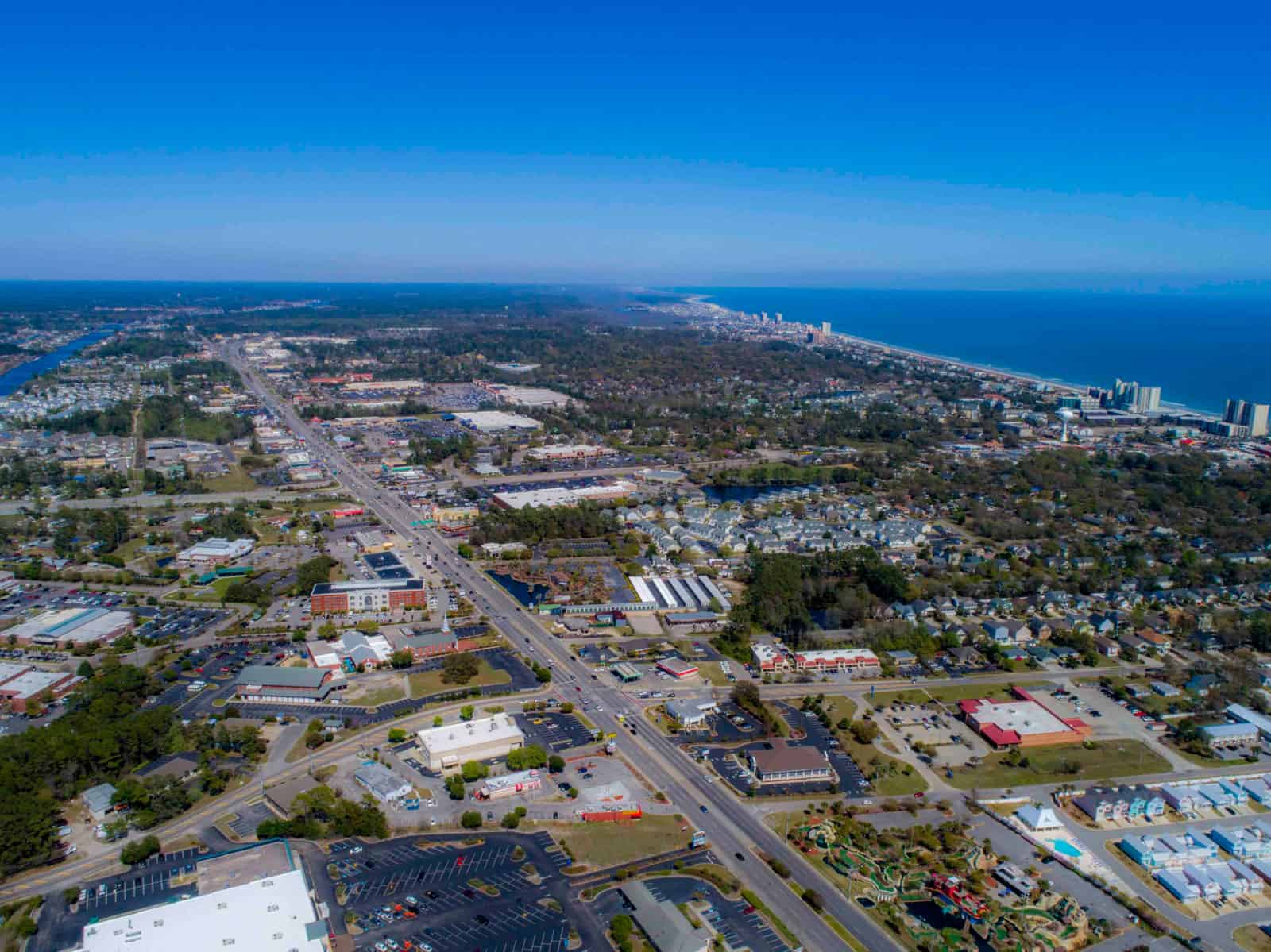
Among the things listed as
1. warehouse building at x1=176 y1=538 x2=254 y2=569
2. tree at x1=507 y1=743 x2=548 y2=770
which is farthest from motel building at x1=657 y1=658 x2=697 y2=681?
warehouse building at x1=176 y1=538 x2=254 y2=569

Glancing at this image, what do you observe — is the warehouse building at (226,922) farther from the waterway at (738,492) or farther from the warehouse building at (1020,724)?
the waterway at (738,492)

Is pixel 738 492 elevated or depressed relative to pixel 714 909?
depressed

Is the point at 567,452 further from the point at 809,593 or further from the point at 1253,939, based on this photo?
the point at 1253,939

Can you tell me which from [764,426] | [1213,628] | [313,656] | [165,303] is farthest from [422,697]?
[165,303]

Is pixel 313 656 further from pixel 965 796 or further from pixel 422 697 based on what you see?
pixel 965 796

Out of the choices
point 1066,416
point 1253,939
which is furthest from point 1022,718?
point 1066,416
